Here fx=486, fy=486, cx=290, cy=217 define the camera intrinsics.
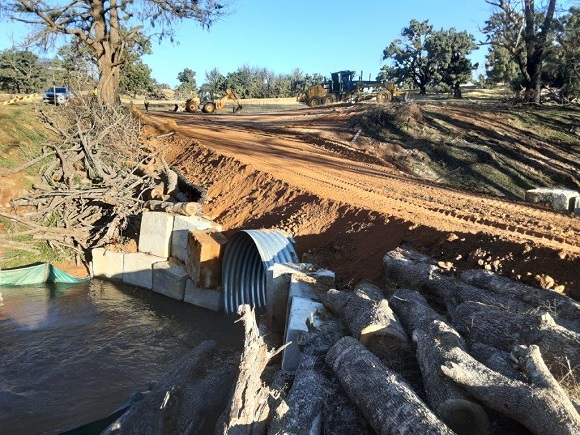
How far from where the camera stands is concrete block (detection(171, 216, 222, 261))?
10.9 metres

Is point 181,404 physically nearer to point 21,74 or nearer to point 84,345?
point 84,345

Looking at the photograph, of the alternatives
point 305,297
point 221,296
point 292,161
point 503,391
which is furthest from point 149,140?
point 503,391

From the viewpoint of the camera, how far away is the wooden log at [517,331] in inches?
161

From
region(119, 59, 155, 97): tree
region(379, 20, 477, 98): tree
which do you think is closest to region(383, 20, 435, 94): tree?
region(379, 20, 477, 98): tree

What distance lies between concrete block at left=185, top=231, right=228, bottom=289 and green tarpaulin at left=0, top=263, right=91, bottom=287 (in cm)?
356

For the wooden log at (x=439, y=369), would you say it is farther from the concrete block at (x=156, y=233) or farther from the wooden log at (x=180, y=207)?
the concrete block at (x=156, y=233)

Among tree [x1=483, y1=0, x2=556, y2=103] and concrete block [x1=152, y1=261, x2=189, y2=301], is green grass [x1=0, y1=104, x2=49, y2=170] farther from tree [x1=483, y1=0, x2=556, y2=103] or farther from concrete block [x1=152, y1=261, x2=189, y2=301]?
tree [x1=483, y1=0, x2=556, y2=103]

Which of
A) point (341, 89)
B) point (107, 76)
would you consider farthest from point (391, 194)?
point (341, 89)

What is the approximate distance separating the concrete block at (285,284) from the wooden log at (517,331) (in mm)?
2474

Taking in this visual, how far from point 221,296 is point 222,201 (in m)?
2.97

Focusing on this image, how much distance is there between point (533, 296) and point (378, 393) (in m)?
2.64

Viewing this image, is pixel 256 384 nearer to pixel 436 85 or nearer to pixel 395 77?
pixel 436 85

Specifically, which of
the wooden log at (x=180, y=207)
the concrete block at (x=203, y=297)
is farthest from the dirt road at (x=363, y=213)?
the concrete block at (x=203, y=297)

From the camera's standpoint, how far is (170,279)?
10945 mm
